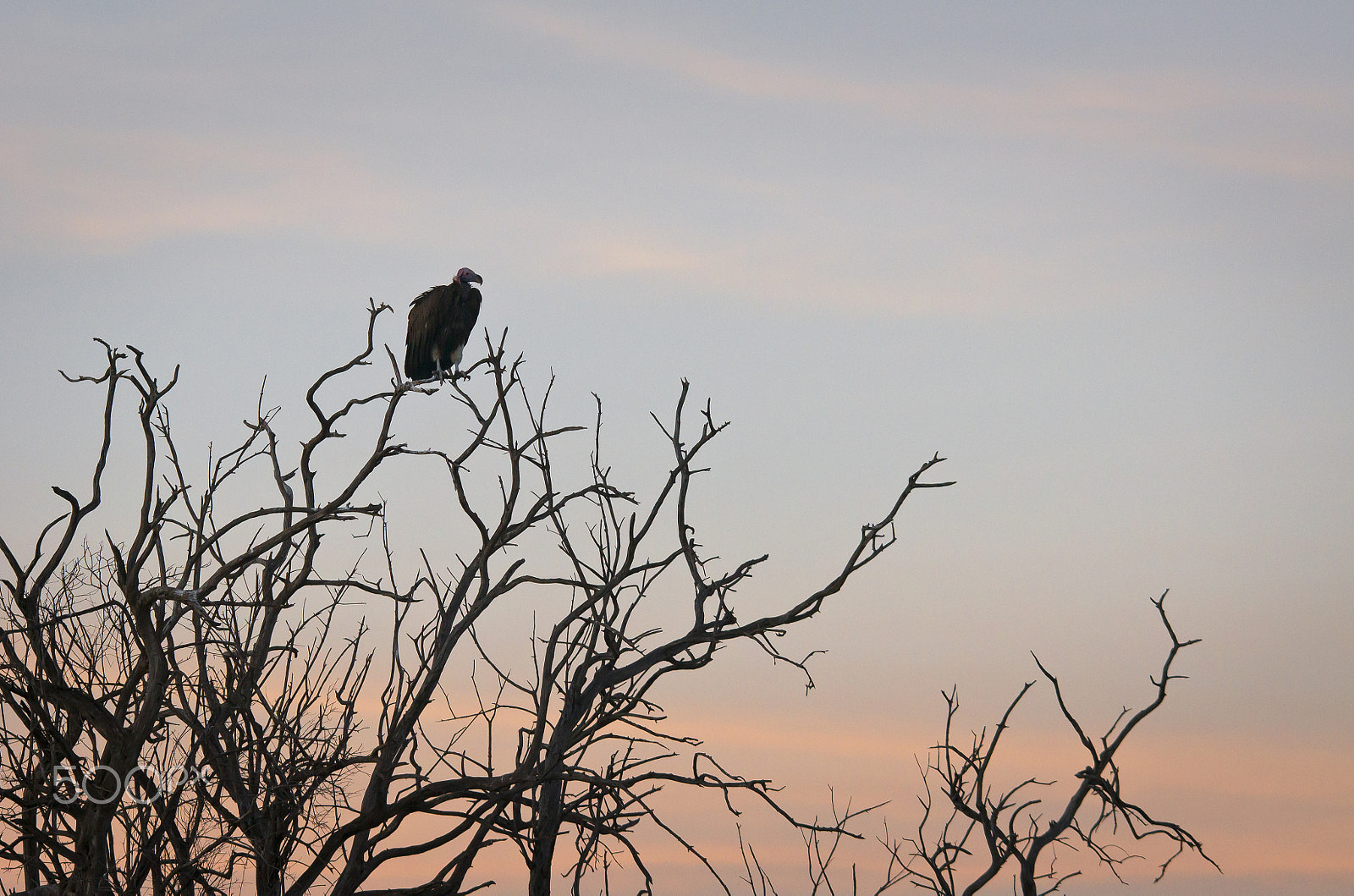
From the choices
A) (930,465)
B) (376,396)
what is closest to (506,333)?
(376,396)

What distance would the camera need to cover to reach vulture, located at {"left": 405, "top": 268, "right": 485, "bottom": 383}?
480 inches

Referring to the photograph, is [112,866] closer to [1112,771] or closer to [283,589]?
[283,589]

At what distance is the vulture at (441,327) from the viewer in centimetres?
1219

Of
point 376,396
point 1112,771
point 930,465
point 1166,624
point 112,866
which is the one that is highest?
point 376,396

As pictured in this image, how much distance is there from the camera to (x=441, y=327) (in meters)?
12.2

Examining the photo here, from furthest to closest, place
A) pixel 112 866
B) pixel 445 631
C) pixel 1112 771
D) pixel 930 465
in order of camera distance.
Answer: pixel 445 631, pixel 930 465, pixel 1112 771, pixel 112 866

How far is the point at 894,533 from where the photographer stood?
566 centimetres

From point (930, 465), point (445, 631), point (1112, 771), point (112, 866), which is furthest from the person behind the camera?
point (445, 631)

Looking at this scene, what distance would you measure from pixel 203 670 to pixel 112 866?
5.20 ft

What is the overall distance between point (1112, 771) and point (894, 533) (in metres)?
1.41

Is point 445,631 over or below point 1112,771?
over

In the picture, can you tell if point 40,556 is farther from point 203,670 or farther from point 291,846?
point 291,846

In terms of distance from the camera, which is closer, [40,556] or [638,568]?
[40,556]

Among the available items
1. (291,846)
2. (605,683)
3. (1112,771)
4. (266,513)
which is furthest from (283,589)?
(1112,771)
